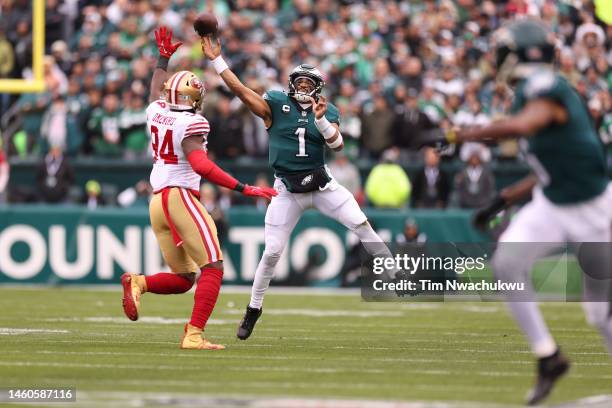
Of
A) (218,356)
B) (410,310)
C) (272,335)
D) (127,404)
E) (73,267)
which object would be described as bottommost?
(73,267)

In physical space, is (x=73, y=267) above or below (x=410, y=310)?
below

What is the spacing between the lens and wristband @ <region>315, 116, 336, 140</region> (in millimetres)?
10859

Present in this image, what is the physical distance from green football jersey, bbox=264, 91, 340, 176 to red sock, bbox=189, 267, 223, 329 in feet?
4.22

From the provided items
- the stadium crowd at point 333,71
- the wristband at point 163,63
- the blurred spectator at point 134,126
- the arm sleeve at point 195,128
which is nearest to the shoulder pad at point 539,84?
the arm sleeve at point 195,128

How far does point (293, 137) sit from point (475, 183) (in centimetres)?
796

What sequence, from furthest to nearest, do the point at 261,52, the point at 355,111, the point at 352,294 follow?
the point at 261,52, the point at 355,111, the point at 352,294

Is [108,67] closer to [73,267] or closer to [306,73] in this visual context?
[73,267]

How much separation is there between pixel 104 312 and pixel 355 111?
6594 mm

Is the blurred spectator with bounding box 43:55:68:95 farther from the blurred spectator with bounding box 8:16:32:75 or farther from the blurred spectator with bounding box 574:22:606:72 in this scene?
the blurred spectator with bounding box 574:22:606:72

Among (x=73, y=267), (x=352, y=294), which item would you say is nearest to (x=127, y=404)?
(x=352, y=294)

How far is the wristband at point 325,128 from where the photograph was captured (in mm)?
10859

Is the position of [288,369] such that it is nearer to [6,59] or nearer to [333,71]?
[6,59]

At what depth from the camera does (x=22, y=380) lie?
8.31 m

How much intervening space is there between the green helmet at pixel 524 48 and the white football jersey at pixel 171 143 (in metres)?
3.09
